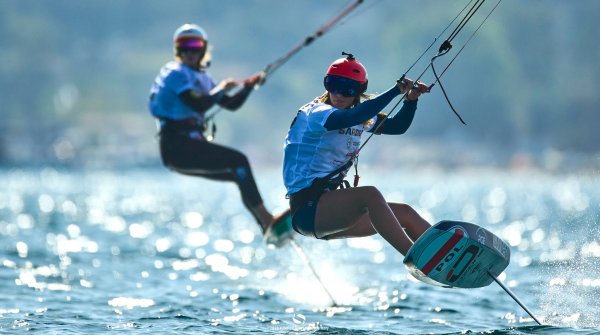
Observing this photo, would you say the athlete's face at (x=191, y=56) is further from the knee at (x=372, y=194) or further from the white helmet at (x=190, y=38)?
the knee at (x=372, y=194)

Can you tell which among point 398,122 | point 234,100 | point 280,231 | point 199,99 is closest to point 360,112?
point 398,122

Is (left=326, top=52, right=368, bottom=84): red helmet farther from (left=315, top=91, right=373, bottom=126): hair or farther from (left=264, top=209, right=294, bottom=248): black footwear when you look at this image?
(left=264, top=209, right=294, bottom=248): black footwear

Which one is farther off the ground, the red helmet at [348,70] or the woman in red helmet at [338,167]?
the red helmet at [348,70]

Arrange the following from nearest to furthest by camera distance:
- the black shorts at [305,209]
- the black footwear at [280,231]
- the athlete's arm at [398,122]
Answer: the black shorts at [305,209], the athlete's arm at [398,122], the black footwear at [280,231]

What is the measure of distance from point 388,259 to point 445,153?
17062 centimetres

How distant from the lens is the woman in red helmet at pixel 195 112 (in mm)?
14633

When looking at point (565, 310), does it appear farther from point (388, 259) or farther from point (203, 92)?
point (388, 259)

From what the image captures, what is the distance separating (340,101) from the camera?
10719 millimetres

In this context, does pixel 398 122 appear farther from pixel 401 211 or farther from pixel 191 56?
pixel 191 56

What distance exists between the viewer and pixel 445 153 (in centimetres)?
19150

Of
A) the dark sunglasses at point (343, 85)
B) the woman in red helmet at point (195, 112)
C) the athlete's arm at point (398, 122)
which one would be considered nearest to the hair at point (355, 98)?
the dark sunglasses at point (343, 85)

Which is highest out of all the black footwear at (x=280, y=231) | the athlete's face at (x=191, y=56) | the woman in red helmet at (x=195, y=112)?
the athlete's face at (x=191, y=56)

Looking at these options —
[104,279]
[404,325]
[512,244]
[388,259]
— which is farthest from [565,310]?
[512,244]

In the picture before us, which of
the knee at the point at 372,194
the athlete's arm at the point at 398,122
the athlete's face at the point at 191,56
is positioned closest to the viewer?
the knee at the point at 372,194
